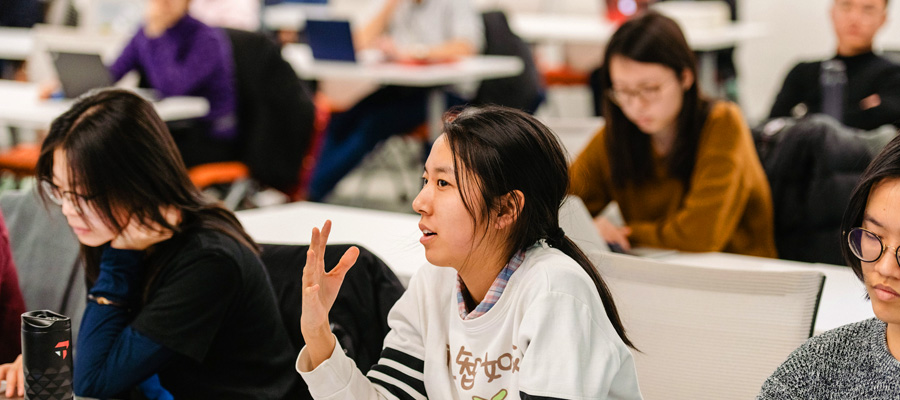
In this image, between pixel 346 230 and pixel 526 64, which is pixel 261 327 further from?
pixel 526 64

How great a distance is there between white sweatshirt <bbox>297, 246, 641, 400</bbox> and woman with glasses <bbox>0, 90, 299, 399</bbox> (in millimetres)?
340

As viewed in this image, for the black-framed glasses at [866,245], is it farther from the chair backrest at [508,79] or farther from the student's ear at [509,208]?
the chair backrest at [508,79]

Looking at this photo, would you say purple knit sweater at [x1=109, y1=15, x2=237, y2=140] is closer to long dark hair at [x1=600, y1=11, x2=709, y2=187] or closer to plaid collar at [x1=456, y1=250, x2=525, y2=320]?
long dark hair at [x1=600, y1=11, x2=709, y2=187]

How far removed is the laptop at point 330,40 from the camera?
16.3 feet

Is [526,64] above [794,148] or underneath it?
underneath

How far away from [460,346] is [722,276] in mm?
503

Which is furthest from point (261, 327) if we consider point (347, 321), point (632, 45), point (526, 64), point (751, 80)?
point (751, 80)

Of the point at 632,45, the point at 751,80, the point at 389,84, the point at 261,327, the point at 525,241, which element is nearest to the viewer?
the point at 525,241

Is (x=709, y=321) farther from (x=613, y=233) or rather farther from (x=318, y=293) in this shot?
(x=613, y=233)

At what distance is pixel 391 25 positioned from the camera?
18.7ft

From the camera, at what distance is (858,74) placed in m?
3.31

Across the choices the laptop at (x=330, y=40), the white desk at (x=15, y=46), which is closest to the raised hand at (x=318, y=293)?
the laptop at (x=330, y=40)

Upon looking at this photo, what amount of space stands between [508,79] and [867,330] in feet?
14.2

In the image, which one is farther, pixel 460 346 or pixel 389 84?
pixel 389 84
